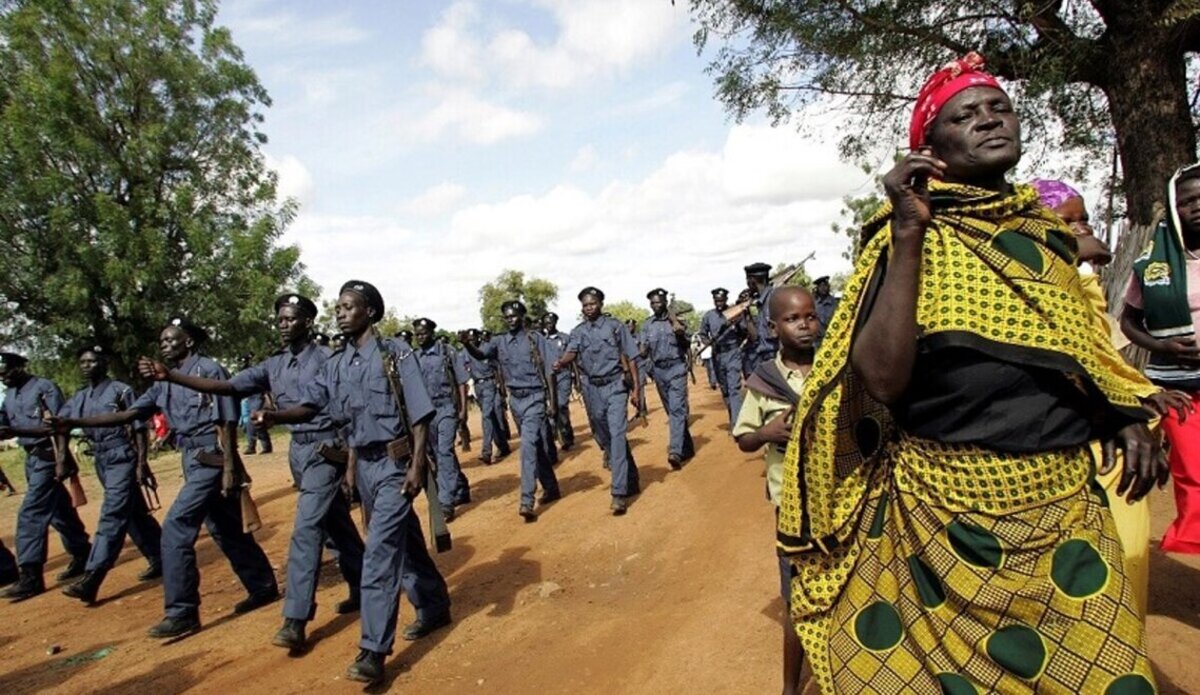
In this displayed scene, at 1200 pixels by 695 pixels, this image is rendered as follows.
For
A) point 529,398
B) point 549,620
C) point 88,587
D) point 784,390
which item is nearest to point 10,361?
point 88,587

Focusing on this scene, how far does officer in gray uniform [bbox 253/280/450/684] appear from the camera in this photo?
401cm

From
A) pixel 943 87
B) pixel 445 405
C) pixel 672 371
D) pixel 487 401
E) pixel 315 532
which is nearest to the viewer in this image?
pixel 943 87

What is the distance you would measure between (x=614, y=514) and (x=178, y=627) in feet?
12.0

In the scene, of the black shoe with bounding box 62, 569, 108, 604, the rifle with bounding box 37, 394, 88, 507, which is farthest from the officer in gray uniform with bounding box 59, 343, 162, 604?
the rifle with bounding box 37, 394, 88, 507

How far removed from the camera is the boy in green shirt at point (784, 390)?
9.39 feet

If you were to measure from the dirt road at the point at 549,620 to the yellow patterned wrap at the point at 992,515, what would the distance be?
1782 mm

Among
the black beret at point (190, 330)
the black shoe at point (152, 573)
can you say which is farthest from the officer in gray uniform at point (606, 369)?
the black shoe at point (152, 573)

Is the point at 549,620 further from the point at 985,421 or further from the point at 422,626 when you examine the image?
the point at 985,421

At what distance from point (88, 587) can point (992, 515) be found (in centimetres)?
714

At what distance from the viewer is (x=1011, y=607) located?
1.64 m

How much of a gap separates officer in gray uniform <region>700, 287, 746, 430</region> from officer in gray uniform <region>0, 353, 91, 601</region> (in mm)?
7137

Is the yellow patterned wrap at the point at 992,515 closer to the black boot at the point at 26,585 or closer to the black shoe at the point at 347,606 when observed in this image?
the black shoe at the point at 347,606

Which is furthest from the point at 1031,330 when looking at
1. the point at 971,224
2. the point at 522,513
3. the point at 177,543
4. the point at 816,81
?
the point at 816,81

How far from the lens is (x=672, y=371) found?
9.13 meters
